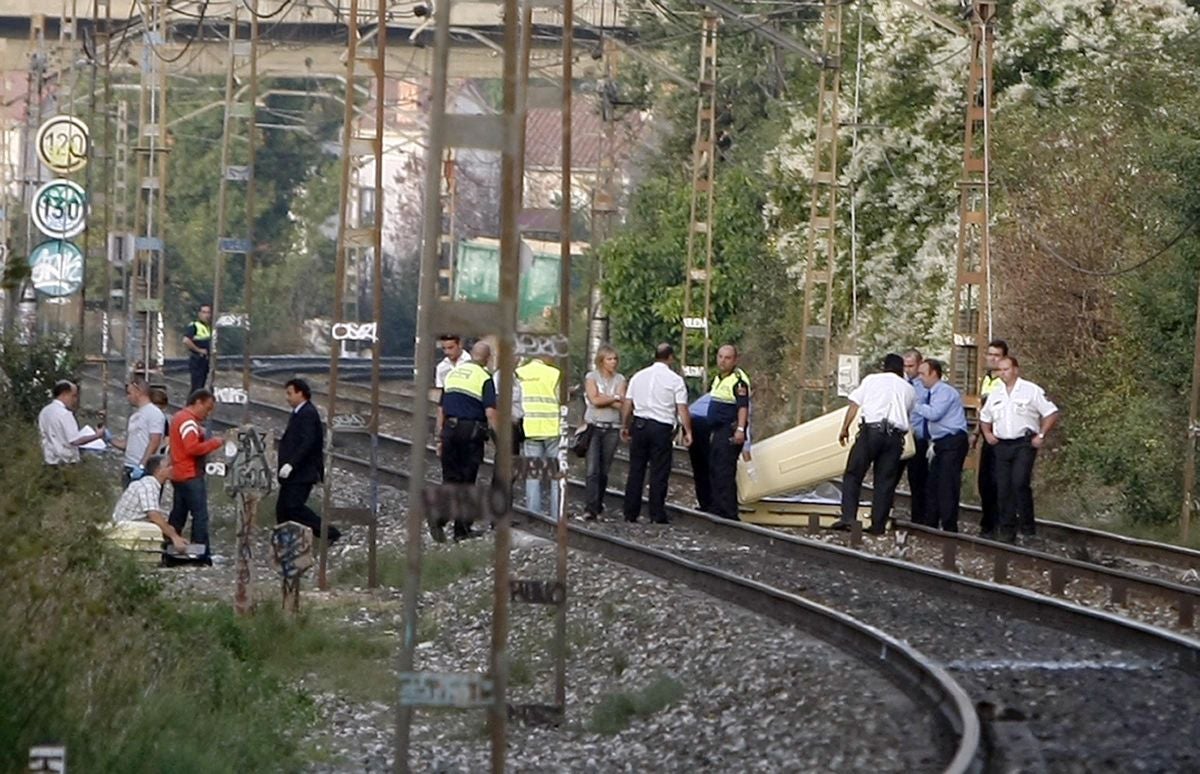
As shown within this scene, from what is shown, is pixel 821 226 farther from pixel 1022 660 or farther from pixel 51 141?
pixel 1022 660

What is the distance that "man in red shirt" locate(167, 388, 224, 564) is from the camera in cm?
2061

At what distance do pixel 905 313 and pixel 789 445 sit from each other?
16.4 meters

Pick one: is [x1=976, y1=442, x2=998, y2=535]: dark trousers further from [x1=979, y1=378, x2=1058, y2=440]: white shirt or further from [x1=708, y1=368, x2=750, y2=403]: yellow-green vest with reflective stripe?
[x1=708, y1=368, x2=750, y2=403]: yellow-green vest with reflective stripe

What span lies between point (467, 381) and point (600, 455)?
214 centimetres

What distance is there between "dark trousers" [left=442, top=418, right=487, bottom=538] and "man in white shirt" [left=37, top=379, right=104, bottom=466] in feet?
12.3

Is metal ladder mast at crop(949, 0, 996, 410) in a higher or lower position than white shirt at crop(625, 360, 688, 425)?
higher

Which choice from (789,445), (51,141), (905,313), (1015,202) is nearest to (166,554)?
(789,445)

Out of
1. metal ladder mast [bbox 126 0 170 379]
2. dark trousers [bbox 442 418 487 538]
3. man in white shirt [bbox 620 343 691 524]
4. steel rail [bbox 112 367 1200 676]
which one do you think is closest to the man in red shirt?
dark trousers [bbox 442 418 487 538]

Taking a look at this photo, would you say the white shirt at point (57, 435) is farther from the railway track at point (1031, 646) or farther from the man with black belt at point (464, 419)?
the railway track at point (1031, 646)

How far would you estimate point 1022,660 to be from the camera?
13586 millimetres

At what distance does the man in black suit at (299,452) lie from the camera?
66.7 feet

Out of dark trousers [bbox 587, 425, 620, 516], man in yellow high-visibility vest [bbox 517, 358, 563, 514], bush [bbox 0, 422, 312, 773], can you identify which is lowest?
bush [bbox 0, 422, 312, 773]

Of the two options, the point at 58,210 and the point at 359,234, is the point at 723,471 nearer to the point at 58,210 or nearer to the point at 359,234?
the point at 359,234

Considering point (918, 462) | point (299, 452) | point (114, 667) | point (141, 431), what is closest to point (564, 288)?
point (114, 667)
